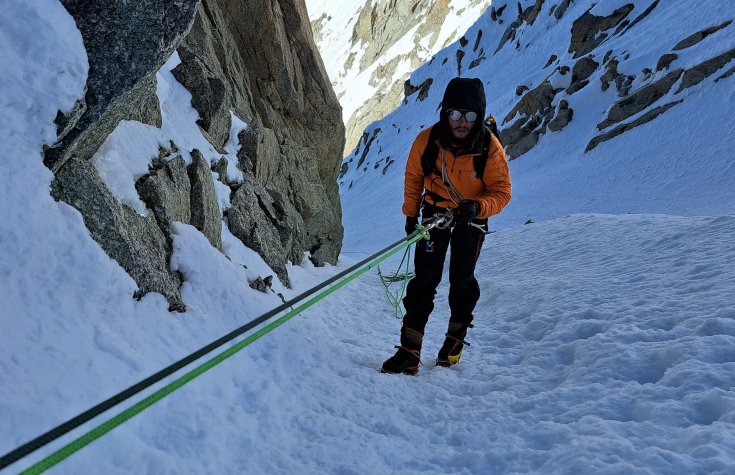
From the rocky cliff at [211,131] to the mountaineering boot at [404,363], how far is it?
1974 mm

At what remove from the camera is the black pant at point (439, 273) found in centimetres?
486

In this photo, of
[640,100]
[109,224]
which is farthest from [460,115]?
[640,100]

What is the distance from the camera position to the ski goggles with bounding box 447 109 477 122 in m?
4.50

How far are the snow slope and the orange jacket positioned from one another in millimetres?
1453

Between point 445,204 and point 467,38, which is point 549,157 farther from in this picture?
point 467,38

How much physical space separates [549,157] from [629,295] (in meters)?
27.3

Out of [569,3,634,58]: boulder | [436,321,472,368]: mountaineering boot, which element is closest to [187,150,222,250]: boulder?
[436,321,472,368]: mountaineering boot

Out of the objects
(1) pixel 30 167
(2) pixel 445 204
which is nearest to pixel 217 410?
(1) pixel 30 167

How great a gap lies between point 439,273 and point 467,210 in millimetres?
783

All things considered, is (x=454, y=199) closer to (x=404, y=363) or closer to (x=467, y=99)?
(x=467, y=99)

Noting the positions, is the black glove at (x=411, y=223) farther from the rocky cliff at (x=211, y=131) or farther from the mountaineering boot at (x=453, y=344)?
the rocky cliff at (x=211, y=131)

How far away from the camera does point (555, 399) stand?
145 inches

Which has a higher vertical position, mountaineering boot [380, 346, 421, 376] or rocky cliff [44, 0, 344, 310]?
rocky cliff [44, 0, 344, 310]

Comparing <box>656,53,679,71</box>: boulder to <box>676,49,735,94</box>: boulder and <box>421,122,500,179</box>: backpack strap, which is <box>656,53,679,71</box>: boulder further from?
<box>421,122,500,179</box>: backpack strap
